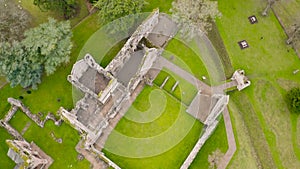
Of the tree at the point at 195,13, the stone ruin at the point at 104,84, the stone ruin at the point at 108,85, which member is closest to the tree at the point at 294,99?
the tree at the point at 195,13


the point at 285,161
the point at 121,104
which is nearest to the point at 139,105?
the point at 121,104

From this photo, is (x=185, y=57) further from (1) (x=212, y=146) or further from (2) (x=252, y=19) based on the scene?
(1) (x=212, y=146)

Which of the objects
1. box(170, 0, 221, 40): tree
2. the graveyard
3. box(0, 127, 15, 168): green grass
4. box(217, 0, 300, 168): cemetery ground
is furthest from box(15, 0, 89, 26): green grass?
box(217, 0, 300, 168): cemetery ground

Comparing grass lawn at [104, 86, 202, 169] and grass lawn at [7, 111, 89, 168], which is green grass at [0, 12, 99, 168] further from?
grass lawn at [104, 86, 202, 169]

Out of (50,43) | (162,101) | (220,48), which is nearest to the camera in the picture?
(50,43)

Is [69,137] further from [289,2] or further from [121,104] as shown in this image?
[289,2]

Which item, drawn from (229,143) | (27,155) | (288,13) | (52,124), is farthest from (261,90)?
(27,155)
